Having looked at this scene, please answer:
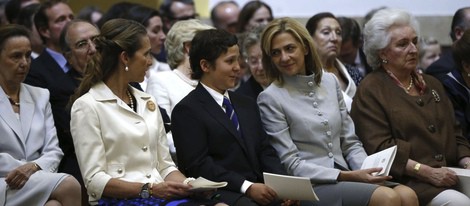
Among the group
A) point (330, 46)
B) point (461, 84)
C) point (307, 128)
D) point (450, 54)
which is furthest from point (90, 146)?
point (450, 54)

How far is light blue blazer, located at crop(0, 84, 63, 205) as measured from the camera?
5.14 m

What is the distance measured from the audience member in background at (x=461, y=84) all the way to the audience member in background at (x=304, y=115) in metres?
0.80

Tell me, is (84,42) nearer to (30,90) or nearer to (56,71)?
(56,71)

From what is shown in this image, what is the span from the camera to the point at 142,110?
17.0ft

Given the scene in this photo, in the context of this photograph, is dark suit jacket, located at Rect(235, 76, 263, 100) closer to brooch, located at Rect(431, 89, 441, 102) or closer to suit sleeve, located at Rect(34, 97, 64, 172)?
brooch, located at Rect(431, 89, 441, 102)

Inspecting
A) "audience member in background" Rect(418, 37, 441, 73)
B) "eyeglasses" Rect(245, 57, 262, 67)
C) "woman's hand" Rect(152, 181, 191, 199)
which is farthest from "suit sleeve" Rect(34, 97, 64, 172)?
"audience member in background" Rect(418, 37, 441, 73)

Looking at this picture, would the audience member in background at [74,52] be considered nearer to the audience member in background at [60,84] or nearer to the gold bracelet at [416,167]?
the audience member in background at [60,84]

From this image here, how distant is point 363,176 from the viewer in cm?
538

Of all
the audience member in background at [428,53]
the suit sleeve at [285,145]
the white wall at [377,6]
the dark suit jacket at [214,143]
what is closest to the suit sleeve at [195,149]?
the dark suit jacket at [214,143]

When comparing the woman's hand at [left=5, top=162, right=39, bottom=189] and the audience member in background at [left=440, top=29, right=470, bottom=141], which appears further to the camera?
the audience member in background at [left=440, top=29, right=470, bottom=141]

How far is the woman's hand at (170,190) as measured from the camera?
4.82 meters

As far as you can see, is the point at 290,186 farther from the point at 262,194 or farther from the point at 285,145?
the point at 285,145

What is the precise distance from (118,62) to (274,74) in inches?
41.3

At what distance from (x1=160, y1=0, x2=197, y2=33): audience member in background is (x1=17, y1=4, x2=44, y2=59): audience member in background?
4.12 feet
